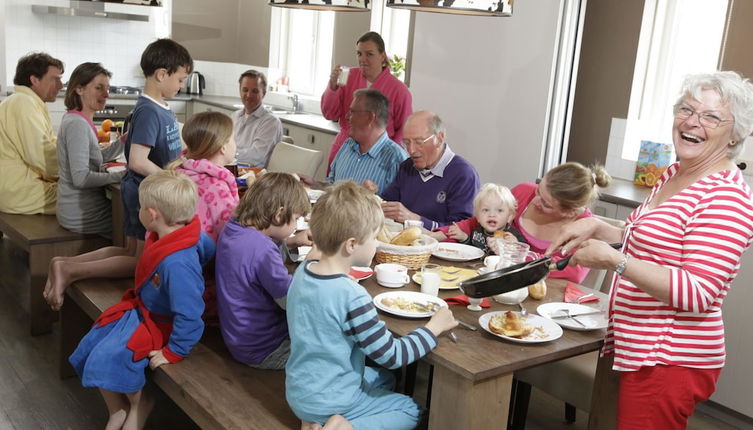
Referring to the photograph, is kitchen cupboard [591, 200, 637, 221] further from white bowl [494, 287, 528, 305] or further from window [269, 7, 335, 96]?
window [269, 7, 335, 96]

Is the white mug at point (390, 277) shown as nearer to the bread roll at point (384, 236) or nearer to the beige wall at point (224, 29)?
the bread roll at point (384, 236)

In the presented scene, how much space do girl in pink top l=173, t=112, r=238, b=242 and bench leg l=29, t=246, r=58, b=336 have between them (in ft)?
3.96

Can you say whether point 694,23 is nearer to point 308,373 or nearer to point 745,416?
point 745,416

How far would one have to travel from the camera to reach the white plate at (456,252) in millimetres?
2583

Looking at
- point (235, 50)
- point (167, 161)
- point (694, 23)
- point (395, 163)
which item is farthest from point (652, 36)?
point (235, 50)

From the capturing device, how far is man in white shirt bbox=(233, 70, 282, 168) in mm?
4648

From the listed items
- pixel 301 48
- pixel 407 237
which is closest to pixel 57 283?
pixel 407 237

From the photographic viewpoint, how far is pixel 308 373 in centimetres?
182

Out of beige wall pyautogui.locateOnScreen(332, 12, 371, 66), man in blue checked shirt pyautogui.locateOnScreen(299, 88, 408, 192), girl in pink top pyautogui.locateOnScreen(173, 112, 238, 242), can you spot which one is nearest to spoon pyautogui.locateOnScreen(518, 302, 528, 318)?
girl in pink top pyautogui.locateOnScreen(173, 112, 238, 242)

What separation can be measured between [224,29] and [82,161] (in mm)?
4660

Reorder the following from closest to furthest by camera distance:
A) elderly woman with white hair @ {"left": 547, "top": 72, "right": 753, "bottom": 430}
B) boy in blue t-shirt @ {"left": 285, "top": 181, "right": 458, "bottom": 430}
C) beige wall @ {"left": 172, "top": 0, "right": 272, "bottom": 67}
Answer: elderly woman with white hair @ {"left": 547, "top": 72, "right": 753, "bottom": 430}
boy in blue t-shirt @ {"left": 285, "top": 181, "right": 458, "bottom": 430}
beige wall @ {"left": 172, "top": 0, "right": 272, "bottom": 67}

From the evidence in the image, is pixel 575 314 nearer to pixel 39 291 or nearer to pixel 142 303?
pixel 142 303

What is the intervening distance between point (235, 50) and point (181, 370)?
6384 mm

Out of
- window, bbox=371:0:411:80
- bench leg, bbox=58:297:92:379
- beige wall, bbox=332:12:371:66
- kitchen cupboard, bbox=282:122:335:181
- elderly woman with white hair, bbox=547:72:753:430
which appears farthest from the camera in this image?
beige wall, bbox=332:12:371:66
